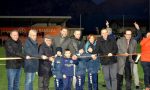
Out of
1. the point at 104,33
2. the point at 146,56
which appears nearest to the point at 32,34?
the point at 104,33

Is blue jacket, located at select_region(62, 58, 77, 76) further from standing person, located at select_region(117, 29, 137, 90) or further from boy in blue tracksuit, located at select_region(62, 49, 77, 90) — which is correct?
standing person, located at select_region(117, 29, 137, 90)

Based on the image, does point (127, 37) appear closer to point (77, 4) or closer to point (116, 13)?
point (116, 13)

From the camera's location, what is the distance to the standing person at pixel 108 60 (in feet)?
33.4

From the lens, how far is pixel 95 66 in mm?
10445

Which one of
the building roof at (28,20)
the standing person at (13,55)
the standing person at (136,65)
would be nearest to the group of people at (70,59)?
the standing person at (13,55)

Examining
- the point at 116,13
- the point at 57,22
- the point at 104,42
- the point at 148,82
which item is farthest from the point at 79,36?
the point at 116,13

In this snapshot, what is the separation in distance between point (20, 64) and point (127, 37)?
3145 mm

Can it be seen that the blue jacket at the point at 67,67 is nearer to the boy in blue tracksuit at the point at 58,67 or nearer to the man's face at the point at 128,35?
the boy in blue tracksuit at the point at 58,67

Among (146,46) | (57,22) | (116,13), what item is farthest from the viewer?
(116,13)

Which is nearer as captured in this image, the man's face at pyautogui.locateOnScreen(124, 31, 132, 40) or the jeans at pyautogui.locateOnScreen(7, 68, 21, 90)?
the jeans at pyautogui.locateOnScreen(7, 68, 21, 90)

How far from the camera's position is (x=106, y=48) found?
1027 centimetres

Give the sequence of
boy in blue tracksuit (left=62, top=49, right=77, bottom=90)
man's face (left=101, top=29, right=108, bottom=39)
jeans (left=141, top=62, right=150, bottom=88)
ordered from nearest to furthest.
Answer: boy in blue tracksuit (left=62, top=49, right=77, bottom=90) → man's face (left=101, top=29, right=108, bottom=39) → jeans (left=141, top=62, right=150, bottom=88)

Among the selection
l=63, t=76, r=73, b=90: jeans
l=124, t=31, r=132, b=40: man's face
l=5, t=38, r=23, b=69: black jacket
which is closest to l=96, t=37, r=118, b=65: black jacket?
l=124, t=31, r=132, b=40: man's face

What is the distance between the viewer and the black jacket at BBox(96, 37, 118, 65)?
10.2 meters
